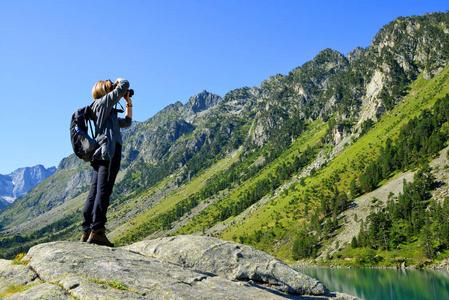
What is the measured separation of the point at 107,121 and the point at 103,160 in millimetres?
1184

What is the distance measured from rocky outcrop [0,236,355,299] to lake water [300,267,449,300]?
74.8 meters

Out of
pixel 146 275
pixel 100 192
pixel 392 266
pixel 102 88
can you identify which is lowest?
pixel 392 266

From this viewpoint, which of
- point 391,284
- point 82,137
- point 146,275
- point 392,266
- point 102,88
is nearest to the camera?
point 146,275

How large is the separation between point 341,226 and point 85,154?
6909 inches

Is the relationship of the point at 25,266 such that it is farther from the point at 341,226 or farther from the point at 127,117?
the point at 341,226

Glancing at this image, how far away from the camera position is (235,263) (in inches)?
553

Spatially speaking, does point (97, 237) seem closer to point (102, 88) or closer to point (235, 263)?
point (235, 263)

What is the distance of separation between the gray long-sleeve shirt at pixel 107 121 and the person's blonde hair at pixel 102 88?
513 mm

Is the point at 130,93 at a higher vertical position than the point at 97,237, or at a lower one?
higher

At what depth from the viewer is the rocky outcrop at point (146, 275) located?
9.55 meters

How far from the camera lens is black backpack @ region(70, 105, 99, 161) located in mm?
12883

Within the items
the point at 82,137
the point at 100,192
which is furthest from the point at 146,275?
the point at 82,137

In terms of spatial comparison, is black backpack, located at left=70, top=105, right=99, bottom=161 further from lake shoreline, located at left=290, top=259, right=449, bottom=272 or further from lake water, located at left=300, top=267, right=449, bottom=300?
lake shoreline, located at left=290, top=259, right=449, bottom=272

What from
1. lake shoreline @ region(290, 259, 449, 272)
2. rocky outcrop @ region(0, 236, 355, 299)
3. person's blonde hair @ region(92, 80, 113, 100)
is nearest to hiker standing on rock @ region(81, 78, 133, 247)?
person's blonde hair @ region(92, 80, 113, 100)
